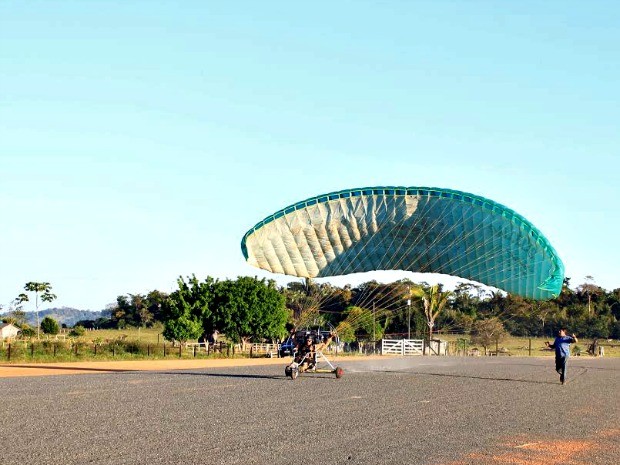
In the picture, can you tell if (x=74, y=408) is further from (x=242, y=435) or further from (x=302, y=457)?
(x=302, y=457)

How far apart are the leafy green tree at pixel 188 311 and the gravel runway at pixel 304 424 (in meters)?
41.2

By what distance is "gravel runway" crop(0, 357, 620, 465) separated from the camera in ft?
34.3

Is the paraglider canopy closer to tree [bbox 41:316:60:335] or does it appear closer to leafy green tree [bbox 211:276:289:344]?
leafy green tree [bbox 211:276:289:344]

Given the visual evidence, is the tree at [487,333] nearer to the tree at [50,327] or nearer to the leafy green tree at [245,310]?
the leafy green tree at [245,310]

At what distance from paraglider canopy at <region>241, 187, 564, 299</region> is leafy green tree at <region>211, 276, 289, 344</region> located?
30.4 metres

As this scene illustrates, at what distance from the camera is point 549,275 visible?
35.4 metres

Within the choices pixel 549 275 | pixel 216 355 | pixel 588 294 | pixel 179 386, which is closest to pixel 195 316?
pixel 216 355

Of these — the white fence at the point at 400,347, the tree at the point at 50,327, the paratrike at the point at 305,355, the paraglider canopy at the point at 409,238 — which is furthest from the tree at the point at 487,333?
the paratrike at the point at 305,355

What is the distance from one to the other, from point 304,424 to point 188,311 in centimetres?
5287

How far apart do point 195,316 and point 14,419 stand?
52362 mm

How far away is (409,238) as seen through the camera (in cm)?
3688

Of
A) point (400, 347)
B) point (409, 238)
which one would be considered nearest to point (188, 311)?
point (400, 347)

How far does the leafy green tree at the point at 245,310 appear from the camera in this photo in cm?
6725

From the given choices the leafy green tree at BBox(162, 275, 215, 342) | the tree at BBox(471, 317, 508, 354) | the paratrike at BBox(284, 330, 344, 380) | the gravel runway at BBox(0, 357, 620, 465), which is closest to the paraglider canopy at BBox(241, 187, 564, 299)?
the paratrike at BBox(284, 330, 344, 380)
